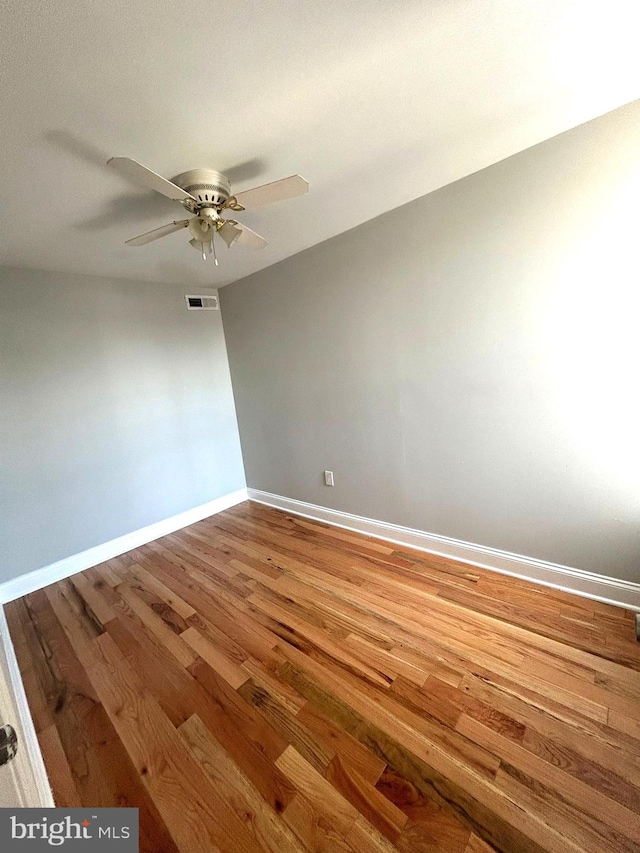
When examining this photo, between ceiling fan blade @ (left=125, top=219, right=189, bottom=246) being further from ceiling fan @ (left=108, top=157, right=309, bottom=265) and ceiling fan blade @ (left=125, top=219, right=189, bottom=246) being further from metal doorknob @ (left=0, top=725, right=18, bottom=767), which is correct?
metal doorknob @ (left=0, top=725, right=18, bottom=767)

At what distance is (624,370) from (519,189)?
41.3 inches

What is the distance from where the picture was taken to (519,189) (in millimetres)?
1651

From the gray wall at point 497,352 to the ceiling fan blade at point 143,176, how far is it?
0.96 m

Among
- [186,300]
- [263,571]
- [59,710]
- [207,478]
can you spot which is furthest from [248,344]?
[59,710]

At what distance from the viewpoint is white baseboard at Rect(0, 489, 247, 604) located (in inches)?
92.8

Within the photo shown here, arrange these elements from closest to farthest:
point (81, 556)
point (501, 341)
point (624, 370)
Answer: point (624, 370), point (501, 341), point (81, 556)

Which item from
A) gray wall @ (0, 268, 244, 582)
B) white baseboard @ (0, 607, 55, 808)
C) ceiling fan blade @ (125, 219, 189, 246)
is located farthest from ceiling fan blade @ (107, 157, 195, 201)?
gray wall @ (0, 268, 244, 582)

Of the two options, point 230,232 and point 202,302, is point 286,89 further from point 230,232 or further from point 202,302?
point 202,302

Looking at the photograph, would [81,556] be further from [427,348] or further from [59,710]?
[427,348]

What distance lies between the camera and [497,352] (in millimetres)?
1845

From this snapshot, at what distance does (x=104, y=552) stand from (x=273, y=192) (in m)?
2.99

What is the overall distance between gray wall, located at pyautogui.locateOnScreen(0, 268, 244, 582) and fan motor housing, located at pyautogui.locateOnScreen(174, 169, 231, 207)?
1.71 m

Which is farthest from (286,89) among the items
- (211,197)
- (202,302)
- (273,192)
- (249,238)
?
(202,302)

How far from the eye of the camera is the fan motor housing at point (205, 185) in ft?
4.73
